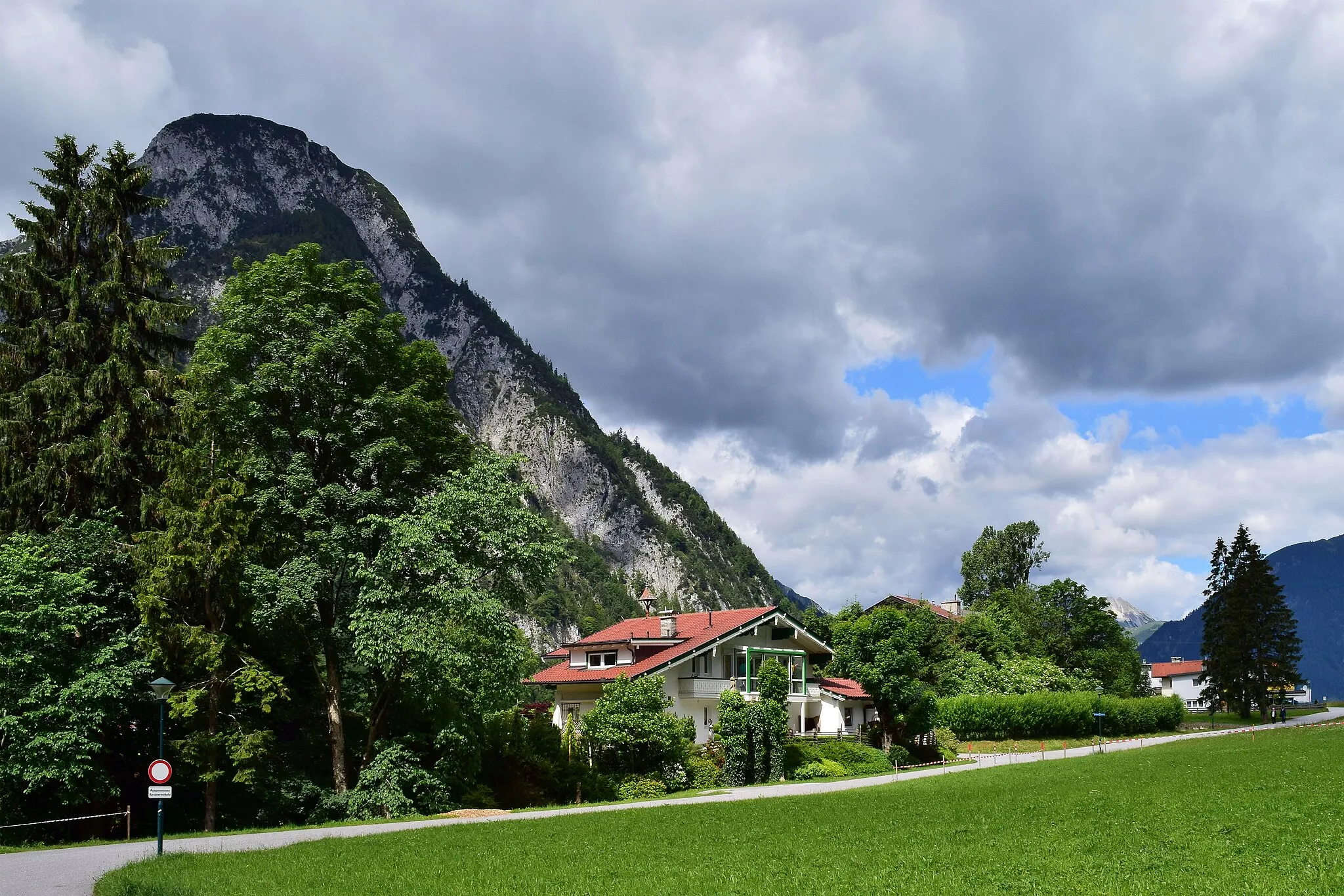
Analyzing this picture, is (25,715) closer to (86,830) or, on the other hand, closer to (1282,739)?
(86,830)

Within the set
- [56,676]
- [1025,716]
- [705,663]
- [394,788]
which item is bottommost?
[1025,716]

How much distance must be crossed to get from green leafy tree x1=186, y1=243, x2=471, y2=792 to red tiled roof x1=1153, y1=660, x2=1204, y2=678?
5508 inches

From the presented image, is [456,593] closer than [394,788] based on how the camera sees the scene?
Yes

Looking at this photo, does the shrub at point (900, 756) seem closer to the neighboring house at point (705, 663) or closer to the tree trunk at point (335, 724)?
the neighboring house at point (705, 663)

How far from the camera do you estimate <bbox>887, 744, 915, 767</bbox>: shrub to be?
4991cm

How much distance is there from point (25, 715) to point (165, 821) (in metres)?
7.61

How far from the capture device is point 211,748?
30.3 meters

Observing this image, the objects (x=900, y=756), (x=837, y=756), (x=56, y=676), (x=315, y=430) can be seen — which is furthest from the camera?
(x=900, y=756)

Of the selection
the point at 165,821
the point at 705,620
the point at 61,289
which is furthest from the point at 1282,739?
the point at 61,289

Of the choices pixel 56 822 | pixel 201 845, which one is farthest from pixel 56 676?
pixel 201 845

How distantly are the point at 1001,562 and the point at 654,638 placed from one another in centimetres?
6130

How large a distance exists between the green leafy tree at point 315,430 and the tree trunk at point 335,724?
5 centimetres

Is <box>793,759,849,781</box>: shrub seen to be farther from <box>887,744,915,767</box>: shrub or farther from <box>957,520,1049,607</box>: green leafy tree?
<box>957,520,1049,607</box>: green leafy tree

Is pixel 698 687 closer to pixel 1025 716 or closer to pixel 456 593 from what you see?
pixel 456 593
